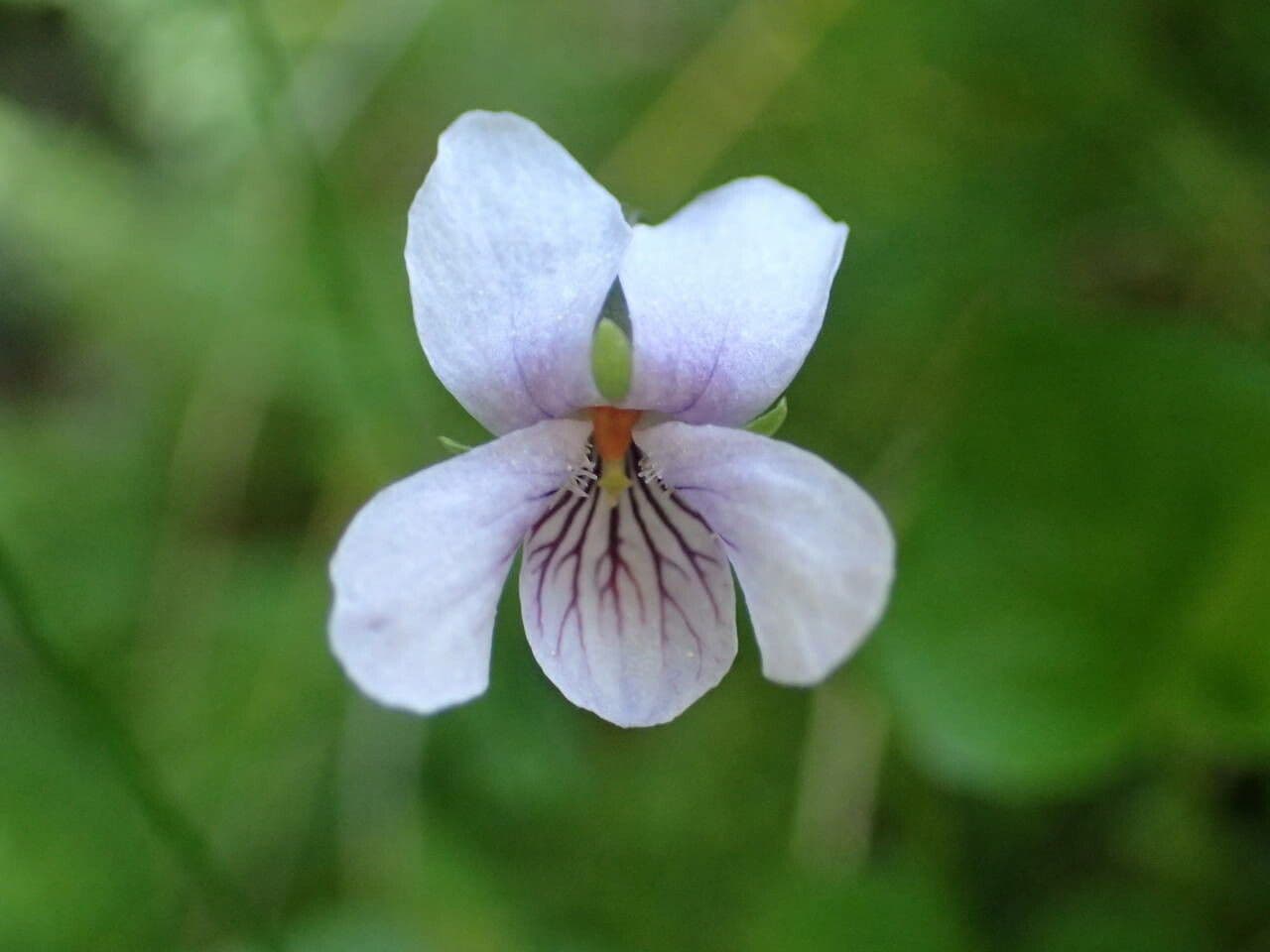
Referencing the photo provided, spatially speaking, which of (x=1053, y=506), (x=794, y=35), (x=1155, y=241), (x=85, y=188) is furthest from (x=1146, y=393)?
(x=85, y=188)

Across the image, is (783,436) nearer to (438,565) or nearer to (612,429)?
(612,429)

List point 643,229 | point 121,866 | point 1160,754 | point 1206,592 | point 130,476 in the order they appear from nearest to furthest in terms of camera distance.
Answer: point 643,229, point 1206,592, point 1160,754, point 121,866, point 130,476

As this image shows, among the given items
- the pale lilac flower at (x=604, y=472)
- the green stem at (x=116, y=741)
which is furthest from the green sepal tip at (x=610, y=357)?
the green stem at (x=116, y=741)

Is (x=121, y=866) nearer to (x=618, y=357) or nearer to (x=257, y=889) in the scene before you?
(x=257, y=889)

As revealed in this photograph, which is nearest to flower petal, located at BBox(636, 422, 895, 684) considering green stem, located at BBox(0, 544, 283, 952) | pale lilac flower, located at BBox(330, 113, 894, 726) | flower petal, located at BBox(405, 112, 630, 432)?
pale lilac flower, located at BBox(330, 113, 894, 726)

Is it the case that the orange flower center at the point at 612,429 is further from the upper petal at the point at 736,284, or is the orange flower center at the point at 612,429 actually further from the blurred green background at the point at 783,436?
the blurred green background at the point at 783,436

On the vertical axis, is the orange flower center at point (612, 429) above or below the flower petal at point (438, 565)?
above
